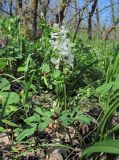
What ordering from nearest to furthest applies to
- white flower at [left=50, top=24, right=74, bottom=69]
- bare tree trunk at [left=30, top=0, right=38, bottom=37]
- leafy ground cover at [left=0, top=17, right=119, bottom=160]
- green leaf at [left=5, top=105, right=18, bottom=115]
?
leafy ground cover at [left=0, top=17, right=119, bottom=160] < green leaf at [left=5, top=105, right=18, bottom=115] < white flower at [left=50, top=24, right=74, bottom=69] < bare tree trunk at [left=30, top=0, right=38, bottom=37]

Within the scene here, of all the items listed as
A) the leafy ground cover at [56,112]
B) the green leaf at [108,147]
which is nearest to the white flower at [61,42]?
the leafy ground cover at [56,112]

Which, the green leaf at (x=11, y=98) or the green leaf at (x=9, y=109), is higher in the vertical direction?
the green leaf at (x=11, y=98)

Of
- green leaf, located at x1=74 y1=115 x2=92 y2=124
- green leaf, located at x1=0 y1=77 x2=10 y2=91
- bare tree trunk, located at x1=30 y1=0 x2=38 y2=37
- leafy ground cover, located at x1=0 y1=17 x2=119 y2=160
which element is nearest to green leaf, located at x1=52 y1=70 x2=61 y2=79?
leafy ground cover, located at x1=0 y1=17 x2=119 y2=160

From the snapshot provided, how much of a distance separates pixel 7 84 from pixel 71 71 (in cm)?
85

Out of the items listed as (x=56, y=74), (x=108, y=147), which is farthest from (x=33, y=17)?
(x=108, y=147)

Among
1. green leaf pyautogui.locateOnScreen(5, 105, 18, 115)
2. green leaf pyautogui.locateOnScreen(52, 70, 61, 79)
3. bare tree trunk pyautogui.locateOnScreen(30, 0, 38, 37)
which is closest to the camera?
green leaf pyautogui.locateOnScreen(5, 105, 18, 115)

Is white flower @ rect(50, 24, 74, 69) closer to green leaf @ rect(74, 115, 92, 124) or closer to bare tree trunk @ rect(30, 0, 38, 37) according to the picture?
green leaf @ rect(74, 115, 92, 124)

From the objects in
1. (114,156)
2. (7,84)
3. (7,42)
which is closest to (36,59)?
(7,42)

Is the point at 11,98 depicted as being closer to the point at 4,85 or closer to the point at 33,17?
the point at 4,85

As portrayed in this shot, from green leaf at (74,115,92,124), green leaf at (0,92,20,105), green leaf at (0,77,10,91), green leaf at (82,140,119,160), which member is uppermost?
green leaf at (0,77,10,91)

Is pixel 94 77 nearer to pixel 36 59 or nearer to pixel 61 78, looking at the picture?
pixel 36 59

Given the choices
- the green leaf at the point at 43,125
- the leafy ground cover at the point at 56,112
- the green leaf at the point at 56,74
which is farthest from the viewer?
the green leaf at the point at 56,74

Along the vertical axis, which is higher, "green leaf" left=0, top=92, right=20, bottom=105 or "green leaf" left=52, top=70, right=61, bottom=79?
"green leaf" left=52, top=70, right=61, bottom=79

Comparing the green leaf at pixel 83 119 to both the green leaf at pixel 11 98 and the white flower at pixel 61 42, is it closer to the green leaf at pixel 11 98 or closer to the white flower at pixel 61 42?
the green leaf at pixel 11 98
